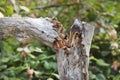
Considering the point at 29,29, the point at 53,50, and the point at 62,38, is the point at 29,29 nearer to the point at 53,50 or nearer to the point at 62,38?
the point at 62,38

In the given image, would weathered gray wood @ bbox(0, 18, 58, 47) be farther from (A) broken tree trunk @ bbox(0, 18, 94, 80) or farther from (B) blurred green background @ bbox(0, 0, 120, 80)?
(B) blurred green background @ bbox(0, 0, 120, 80)

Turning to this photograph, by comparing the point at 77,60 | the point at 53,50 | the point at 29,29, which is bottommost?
the point at 53,50

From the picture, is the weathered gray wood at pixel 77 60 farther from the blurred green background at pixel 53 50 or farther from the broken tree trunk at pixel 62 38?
the blurred green background at pixel 53 50

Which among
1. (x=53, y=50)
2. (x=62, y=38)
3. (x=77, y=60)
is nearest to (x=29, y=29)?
(x=62, y=38)

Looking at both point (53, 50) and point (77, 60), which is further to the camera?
point (53, 50)

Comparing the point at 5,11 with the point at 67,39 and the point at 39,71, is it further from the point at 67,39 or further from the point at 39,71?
the point at 67,39

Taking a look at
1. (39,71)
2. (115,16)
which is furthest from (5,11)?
(115,16)
